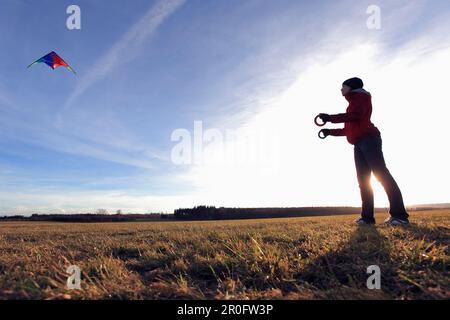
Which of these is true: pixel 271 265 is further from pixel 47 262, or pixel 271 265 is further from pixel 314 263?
pixel 47 262

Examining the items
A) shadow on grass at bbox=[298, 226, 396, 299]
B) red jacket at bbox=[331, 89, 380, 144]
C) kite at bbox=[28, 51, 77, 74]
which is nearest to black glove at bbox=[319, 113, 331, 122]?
red jacket at bbox=[331, 89, 380, 144]

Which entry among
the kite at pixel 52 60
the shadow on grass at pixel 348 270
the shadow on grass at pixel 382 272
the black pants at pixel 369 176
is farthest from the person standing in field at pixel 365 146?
the kite at pixel 52 60

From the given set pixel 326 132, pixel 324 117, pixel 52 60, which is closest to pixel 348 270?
→ pixel 324 117

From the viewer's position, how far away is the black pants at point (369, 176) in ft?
18.6

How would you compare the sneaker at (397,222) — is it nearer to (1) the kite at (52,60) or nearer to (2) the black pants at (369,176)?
(2) the black pants at (369,176)

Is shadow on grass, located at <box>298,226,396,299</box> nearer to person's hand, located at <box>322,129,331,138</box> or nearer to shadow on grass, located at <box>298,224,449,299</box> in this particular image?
shadow on grass, located at <box>298,224,449,299</box>

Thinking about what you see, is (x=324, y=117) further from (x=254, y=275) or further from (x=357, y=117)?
(x=254, y=275)

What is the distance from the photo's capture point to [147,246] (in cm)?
430

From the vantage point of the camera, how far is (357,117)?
577 cm

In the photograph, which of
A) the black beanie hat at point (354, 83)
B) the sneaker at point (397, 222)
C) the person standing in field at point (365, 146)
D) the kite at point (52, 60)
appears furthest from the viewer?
the kite at point (52, 60)

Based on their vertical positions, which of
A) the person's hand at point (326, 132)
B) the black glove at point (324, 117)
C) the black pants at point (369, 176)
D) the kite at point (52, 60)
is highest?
the kite at point (52, 60)

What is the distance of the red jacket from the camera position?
5.73m
